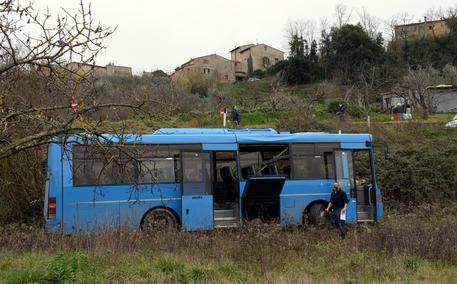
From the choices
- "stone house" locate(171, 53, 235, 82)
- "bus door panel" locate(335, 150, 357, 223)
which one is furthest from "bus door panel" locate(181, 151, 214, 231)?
"stone house" locate(171, 53, 235, 82)

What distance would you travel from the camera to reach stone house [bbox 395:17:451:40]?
69094 mm

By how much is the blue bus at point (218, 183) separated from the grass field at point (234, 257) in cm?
203

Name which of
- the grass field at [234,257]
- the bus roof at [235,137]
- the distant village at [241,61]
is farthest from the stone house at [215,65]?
the grass field at [234,257]

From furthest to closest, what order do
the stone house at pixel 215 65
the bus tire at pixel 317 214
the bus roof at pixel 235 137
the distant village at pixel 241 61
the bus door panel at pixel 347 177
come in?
the stone house at pixel 215 65
the distant village at pixel 241 61
the bus door panel at pixel 347 177
the bus tire at pixel 317 214
the bus roof at pixel 235 137

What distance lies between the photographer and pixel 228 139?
13.8 m

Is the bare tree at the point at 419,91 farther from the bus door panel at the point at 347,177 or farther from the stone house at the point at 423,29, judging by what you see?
the stone house at the point at 423,29

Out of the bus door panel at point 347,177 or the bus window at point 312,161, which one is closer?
the bus window at point 312,161

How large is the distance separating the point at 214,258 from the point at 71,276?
263 centimetres

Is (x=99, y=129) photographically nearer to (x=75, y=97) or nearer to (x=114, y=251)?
(x=75, y=97)

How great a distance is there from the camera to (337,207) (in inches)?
501

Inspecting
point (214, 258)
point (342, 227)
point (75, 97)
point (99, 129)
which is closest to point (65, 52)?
point (75, 97)

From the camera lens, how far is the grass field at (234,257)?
6621mm

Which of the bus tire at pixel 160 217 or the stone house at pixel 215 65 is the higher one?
the stone house at pixel 215 65

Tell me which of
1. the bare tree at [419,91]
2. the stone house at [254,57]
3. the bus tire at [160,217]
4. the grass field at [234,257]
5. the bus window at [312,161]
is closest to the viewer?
the grass field at [234,257]
